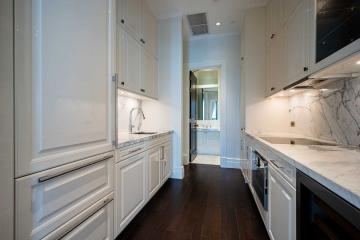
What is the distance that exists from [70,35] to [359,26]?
5.22 ft

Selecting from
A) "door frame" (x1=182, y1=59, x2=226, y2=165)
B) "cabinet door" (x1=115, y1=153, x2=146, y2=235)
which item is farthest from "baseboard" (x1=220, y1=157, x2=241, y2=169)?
"cabinet door" (x1=115, y1=153, x2=146, y2=235)

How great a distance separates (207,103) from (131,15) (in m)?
3.80

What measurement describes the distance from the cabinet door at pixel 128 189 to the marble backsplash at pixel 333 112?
1.96 metres

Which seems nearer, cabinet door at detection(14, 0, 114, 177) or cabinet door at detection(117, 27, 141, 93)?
cabinet door at detection(14, 0, 114, 177)

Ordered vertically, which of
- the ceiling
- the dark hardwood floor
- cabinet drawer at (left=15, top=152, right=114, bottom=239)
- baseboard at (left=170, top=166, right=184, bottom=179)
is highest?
the ceiling

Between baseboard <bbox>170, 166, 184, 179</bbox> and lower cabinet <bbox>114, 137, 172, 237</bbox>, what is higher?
lower cabinet <bbox>114, 137, 172, 237</bbox>

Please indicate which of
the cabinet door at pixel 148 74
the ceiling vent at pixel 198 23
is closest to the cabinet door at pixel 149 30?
the cabinet door at pixel 148 74

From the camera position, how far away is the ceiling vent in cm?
324

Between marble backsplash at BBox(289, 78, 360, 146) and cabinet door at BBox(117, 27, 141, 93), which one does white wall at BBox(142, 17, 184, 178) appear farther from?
marble backsplash at BBox(289, 78, 360, 146)

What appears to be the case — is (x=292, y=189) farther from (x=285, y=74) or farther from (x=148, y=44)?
(x=148, y=44)

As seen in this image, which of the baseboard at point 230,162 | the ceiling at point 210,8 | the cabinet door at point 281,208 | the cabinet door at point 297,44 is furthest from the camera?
the baseboard at point 230,162

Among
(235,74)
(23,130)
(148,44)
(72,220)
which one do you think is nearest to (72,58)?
(23,130)

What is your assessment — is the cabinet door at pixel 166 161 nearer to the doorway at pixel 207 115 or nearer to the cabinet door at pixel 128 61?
the cabinet door at pixel 128 61

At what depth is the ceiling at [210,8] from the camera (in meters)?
2.83
